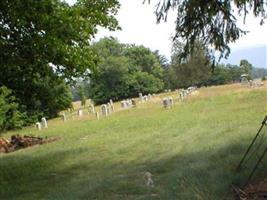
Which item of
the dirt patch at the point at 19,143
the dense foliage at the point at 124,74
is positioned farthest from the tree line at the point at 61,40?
the dense foliage at the point at 124,74

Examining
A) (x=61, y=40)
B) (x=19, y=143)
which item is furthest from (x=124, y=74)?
(x=61, y=40)

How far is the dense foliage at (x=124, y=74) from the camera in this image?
79125mm

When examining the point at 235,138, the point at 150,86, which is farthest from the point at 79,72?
the point at 150,86

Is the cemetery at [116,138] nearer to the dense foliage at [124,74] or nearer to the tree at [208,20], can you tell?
the tree at [208,20]

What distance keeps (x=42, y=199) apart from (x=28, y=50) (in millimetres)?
5065

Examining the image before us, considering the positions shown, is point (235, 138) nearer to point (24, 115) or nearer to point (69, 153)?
point (69, 153)

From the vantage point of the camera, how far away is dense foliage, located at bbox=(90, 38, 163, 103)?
7912 cm

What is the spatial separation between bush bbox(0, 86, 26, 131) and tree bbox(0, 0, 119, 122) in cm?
1727

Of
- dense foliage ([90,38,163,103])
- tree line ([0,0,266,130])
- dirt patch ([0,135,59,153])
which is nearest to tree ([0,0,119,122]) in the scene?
tree line ([0,0,266,130])

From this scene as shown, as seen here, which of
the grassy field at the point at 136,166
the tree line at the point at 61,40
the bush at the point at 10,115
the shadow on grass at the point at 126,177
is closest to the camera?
the shadow on grass at the point at 126,177

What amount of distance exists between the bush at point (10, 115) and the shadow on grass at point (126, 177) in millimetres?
17829

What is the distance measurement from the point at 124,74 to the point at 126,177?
233ft

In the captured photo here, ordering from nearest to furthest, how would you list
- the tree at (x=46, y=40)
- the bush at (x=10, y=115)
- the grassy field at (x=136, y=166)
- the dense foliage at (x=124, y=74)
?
1. the grassy field at (x=136, y=166)
2. the tree at (x=46, y=40)
3. the bush at (x=10, y=115)
4. the dense foliage at (x=124, y=74)

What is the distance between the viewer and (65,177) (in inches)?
469
